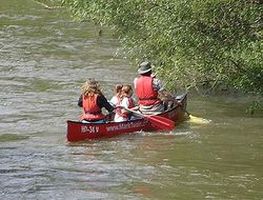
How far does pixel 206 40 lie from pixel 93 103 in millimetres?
2512

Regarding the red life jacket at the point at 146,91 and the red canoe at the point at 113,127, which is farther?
the red life jacket at the point at 146,91

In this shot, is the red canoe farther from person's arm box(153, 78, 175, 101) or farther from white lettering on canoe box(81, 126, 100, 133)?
person's arm box(153, 78, 175, 101)

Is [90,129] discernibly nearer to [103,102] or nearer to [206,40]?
[103,102]

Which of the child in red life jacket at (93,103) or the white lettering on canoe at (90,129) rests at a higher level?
the child in red life jacket at (93,103)

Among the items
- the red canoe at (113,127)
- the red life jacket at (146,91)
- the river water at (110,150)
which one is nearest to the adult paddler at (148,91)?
the red life jacket at (146,91)

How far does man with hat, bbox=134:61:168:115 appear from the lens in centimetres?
1524

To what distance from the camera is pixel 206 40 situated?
46.9ft

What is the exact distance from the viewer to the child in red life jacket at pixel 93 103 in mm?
14003

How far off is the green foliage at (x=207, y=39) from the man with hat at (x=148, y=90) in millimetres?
545

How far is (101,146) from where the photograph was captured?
1354 cm

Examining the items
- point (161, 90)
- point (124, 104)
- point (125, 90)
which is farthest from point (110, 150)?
point (161, 90)

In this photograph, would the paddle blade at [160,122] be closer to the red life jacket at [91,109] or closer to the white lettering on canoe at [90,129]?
the red life jacket at [91,109]

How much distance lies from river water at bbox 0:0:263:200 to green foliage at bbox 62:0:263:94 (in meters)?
1.10

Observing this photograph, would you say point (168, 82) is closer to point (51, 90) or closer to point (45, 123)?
point (45, 123)
